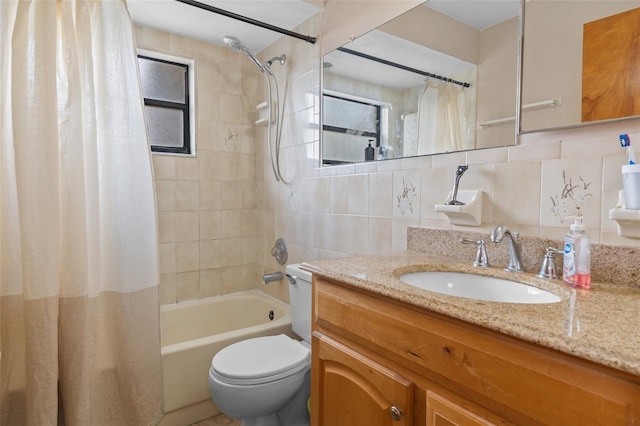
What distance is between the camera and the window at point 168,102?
7.66 feet

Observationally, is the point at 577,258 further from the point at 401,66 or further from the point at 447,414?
the point at 401,66

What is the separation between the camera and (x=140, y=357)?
1.53 m

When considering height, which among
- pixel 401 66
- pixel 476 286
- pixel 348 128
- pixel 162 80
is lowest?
pixel 476 286

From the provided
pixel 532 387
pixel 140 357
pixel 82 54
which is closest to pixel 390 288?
pixel 532 387

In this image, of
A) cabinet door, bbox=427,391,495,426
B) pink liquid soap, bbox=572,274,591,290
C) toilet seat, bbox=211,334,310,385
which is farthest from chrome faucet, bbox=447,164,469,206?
toilet seat, bbox=211,334,310,385

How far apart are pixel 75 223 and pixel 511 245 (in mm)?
1560

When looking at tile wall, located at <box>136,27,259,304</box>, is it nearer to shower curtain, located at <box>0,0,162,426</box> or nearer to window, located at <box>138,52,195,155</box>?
window, located at <box>138,52,195,155</box>

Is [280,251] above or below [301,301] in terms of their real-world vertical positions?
above

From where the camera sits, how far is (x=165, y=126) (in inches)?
94.4

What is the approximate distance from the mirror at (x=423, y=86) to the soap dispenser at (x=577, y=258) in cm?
39

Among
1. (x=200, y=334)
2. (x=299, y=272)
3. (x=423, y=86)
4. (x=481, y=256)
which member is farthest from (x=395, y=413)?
(x=200, y=334)

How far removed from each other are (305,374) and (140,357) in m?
0.72

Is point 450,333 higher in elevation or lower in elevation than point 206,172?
lower

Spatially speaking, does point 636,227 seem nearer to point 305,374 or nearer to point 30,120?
point 305,374
